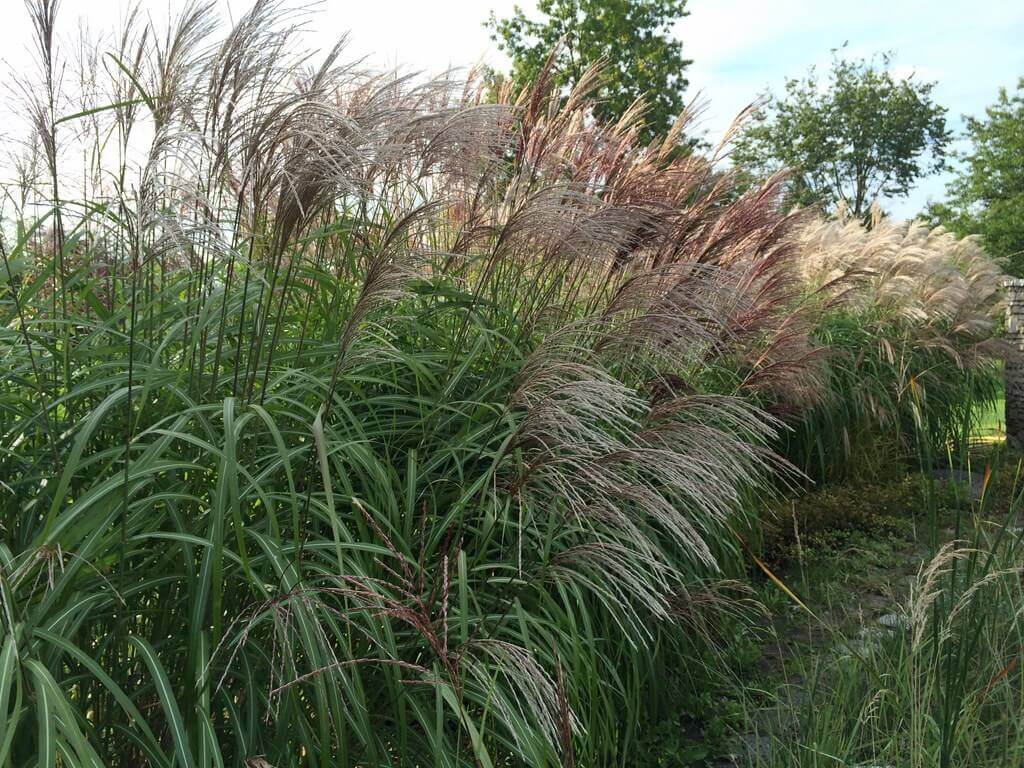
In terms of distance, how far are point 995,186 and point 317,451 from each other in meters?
38.7

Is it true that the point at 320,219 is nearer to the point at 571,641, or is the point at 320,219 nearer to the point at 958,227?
the point at 571,641

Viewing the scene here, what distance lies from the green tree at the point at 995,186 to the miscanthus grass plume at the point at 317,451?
3274 cm

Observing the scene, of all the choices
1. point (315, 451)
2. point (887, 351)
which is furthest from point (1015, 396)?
point (315, 451)

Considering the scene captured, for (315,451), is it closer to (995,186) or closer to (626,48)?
(626,48)

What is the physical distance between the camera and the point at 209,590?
76.8 inches

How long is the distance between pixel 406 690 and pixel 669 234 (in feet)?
7.39

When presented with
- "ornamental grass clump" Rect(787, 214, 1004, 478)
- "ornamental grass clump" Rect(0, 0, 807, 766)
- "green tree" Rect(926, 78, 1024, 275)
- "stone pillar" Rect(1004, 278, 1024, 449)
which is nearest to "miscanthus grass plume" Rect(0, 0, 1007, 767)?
"ornamental grass clump" Rect(0, 0, 807, 766)

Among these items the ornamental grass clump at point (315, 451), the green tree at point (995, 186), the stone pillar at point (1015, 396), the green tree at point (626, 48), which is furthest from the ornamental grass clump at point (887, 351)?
the green tree at point (995, 186)

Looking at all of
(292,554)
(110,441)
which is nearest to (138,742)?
(292,554)

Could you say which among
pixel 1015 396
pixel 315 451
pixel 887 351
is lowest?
pixel 1015 396

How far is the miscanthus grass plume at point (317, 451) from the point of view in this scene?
1856mm

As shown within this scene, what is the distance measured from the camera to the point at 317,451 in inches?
89.1

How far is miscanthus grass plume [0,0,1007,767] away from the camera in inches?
73.1

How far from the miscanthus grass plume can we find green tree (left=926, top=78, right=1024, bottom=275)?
32.7m
